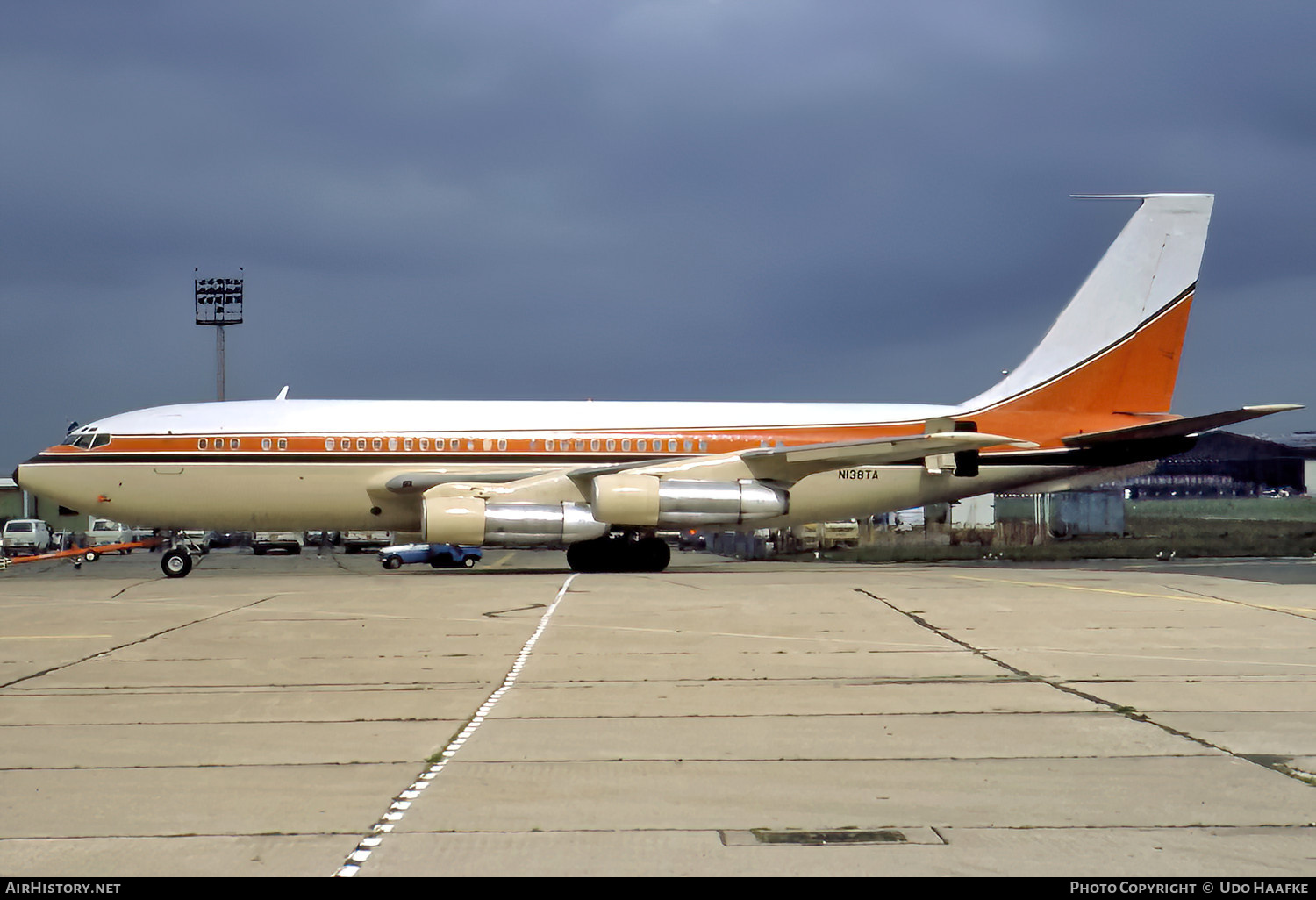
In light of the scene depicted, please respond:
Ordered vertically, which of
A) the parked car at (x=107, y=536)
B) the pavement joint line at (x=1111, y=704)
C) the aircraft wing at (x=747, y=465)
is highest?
the aircraft wing at (x=747, y=465)

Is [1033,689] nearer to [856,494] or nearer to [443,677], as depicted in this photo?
[443,677]

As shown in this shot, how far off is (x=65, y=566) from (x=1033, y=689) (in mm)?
33627

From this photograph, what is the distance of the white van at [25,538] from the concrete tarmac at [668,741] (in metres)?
37.4

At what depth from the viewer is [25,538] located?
48781mm

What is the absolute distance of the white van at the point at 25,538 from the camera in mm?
47469

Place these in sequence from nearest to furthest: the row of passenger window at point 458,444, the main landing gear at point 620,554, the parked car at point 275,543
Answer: the row of passenger window at point 458,444 → the main landing gear at point 620,554 → the parked car at point 275,543

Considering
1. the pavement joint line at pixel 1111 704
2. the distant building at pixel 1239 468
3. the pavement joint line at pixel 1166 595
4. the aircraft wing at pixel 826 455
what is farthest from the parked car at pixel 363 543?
the pavement joint line at pixel 1111 704

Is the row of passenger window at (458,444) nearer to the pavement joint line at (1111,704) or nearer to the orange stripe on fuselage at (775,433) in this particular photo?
the orange stripe on fuselage at (775,433)

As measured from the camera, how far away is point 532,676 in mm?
9945

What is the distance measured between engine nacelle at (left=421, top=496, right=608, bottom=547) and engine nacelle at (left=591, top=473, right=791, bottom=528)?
2.51ft

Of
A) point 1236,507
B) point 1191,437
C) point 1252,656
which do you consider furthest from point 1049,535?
point 1252,656

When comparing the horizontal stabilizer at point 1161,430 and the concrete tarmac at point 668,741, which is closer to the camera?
the concrete tarmac at point 668,741

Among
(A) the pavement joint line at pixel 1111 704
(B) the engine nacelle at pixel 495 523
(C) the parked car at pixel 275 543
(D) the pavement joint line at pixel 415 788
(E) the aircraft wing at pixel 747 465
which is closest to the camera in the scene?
(D) the pavement joint line at pixel 415 788

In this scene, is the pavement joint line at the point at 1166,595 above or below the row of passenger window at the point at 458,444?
below
